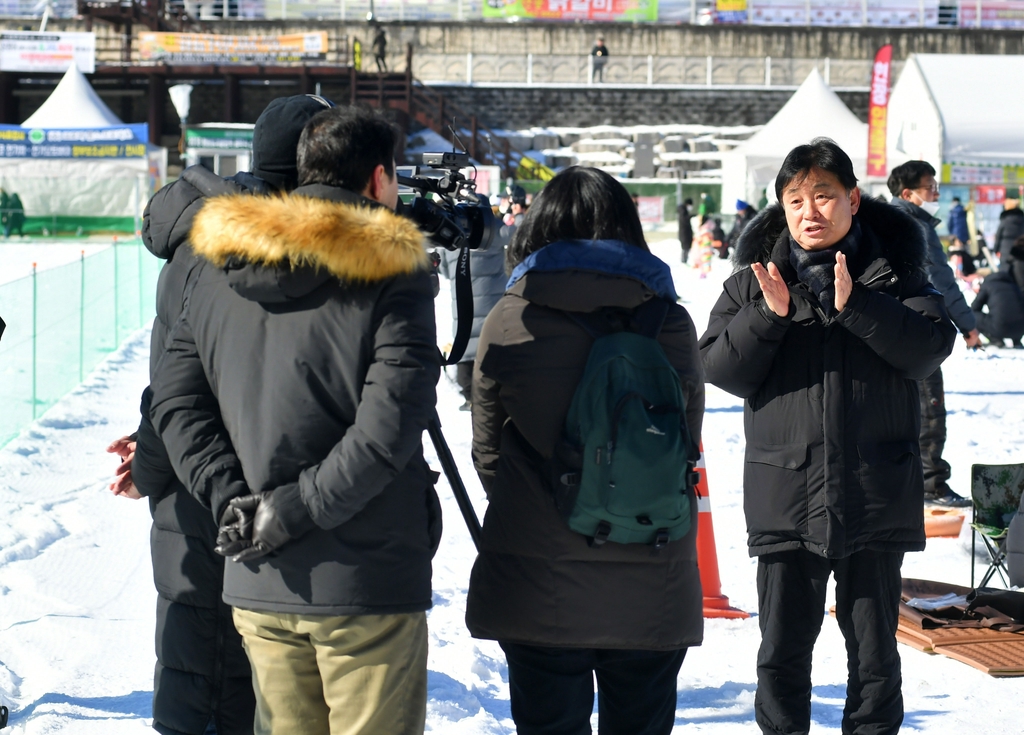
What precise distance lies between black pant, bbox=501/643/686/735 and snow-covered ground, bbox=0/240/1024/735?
91 centimetres

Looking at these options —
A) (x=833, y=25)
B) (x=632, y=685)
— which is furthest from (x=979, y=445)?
(x=833, y=25)

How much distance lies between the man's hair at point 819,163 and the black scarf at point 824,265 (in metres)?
0.14

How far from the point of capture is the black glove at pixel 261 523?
7.42 ft

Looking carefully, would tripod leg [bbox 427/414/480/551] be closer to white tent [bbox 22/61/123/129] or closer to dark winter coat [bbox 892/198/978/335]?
dark winter coat [bbox 892/198/978/335]

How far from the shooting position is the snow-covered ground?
361cm

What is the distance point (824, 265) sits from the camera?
3.08 metres

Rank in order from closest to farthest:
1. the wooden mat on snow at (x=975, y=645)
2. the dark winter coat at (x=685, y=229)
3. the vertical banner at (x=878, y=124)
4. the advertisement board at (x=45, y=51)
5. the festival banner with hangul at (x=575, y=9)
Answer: the wooden mat on snow at (x=975, y=645), the dark winter coat at (x=685, y=229), the vertical banner at (x=878, y=124), the advertisement board at (x=45, y=51), the festival banner with hangul at (x=575, y=9)

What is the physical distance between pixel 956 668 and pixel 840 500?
142 centimetres

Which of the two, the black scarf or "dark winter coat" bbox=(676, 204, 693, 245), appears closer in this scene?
the black scarf

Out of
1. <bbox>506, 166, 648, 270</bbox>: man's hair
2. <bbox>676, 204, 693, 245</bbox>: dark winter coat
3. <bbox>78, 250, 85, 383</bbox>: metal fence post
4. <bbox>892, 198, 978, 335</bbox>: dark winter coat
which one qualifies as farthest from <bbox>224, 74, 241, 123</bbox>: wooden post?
<bbox>506, 166, 648, 270</bbox>: man's hair

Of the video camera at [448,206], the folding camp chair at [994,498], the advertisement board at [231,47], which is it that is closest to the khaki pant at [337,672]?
the video camera at [448,206]

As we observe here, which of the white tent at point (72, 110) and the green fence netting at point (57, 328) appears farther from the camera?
the white tent at point (72, 110)

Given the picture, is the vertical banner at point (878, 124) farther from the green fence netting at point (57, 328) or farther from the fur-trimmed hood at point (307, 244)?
the fur-trimmed hood at point (307, 244)

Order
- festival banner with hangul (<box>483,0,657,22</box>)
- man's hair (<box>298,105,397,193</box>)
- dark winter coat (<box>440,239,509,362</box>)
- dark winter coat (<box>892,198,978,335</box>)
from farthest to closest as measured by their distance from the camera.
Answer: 1. festival banner with hangul (<box>483,0,657,22</box>)
2. dark winter coat (<box>440,239,509,362</box>)
3. dark winter coat (<box>892,198,978,335</box>)
4. man's hair (<box>298,105,397,193</box>)
